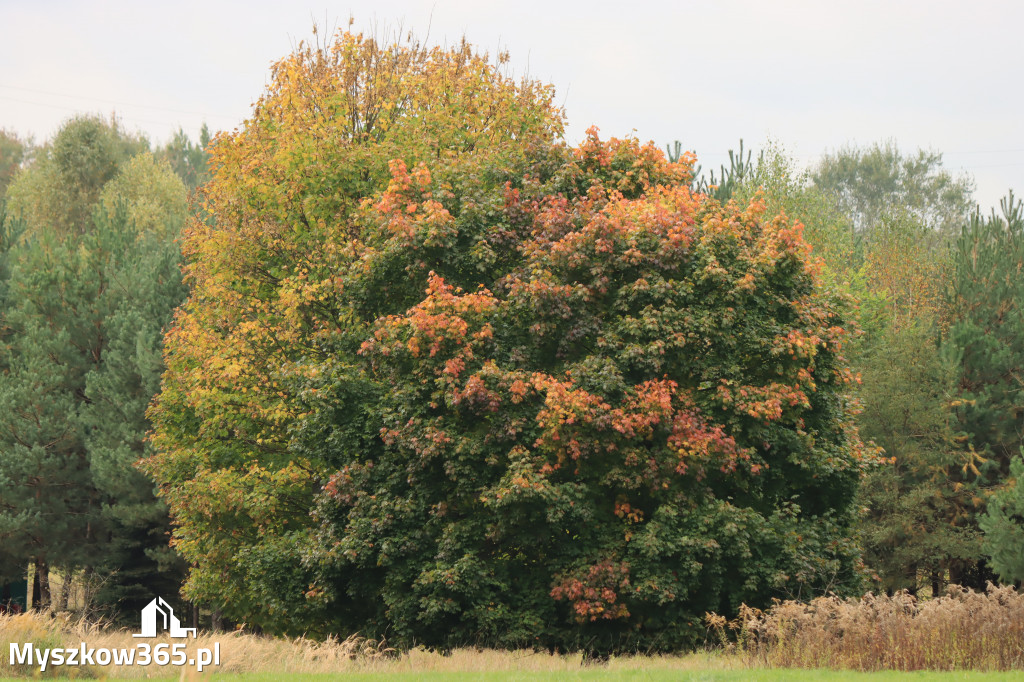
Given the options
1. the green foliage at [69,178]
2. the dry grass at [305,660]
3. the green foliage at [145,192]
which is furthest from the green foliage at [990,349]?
the green foliage at [69,178]

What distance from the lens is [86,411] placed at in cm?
3244

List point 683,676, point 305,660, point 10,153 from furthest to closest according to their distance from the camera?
1. point 10,153
2. point 305,660
3. point 683,676

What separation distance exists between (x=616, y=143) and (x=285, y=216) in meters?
8.46

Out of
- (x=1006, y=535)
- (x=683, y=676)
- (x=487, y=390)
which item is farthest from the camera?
(x=1006, y=535)

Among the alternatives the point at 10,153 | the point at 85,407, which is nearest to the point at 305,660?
the point at 85,407

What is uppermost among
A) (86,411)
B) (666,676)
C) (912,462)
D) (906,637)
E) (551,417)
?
(86,411)

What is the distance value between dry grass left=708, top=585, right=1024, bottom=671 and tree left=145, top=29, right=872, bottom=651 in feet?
8.10

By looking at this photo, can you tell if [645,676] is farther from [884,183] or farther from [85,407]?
[884,183]

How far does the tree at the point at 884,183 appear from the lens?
258 ft

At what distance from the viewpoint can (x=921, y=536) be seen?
31984 mm

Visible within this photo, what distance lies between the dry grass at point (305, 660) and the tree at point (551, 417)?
1231 millimetres

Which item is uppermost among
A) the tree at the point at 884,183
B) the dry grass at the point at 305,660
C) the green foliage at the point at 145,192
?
the tree at the point at 884,183

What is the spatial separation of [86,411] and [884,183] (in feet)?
229

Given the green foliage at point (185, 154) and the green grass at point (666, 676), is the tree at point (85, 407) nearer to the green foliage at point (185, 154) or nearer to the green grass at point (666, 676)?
the green grass at point (666, 676)
